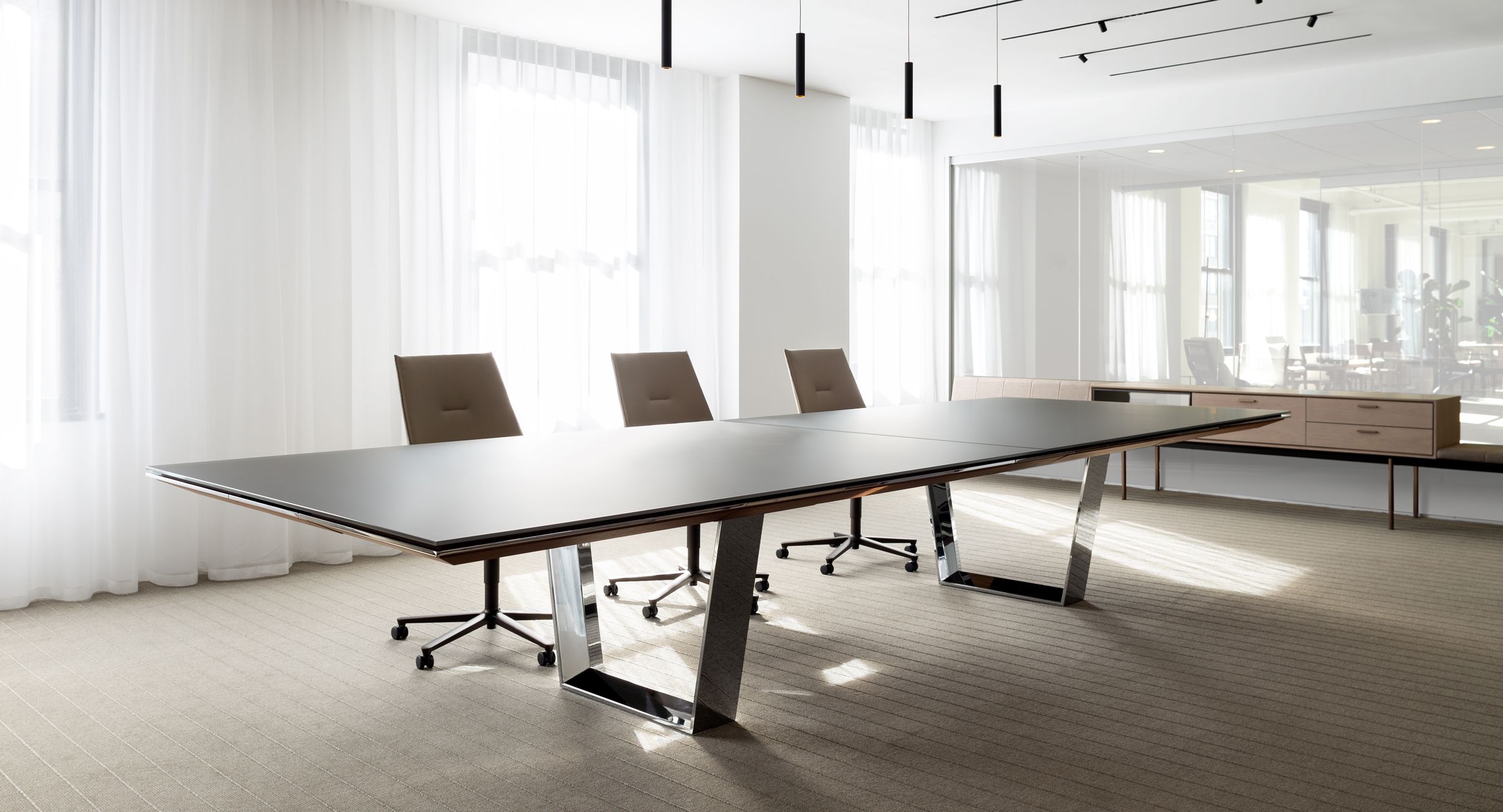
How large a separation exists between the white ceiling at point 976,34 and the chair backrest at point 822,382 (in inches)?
71.9

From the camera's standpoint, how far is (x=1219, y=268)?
7.33m

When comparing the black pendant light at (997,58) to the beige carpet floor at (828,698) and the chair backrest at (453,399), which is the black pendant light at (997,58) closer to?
the beige carpet floor at (828,698)

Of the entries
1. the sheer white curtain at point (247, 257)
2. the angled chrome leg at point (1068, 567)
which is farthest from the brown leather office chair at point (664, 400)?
the sheer white curtain at point (247, 257)

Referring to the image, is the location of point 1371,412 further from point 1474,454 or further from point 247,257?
point 247,257

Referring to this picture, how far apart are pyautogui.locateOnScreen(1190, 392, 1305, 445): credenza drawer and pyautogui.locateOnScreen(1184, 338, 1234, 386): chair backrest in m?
0.41

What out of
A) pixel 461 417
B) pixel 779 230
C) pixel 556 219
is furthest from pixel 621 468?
pixel 779 230

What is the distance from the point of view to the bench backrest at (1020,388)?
25.2ft

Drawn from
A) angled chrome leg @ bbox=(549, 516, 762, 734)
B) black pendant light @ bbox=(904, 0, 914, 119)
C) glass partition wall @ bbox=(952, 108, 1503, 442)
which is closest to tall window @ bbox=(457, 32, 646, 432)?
black pendant light @ bbox=(904, 0, 914, 119)

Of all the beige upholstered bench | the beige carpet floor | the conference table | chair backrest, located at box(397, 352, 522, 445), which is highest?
chair backrest, located at box(397, 352, 522, 445)

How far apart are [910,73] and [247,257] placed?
3125mm

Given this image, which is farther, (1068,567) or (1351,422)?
(1351,422)

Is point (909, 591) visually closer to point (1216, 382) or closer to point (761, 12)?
point (761, 12)

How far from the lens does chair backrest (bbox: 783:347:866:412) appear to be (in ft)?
17.0

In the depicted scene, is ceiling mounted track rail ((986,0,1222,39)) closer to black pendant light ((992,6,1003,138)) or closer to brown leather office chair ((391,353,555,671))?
black pendant light ((992,6,1003,138))
